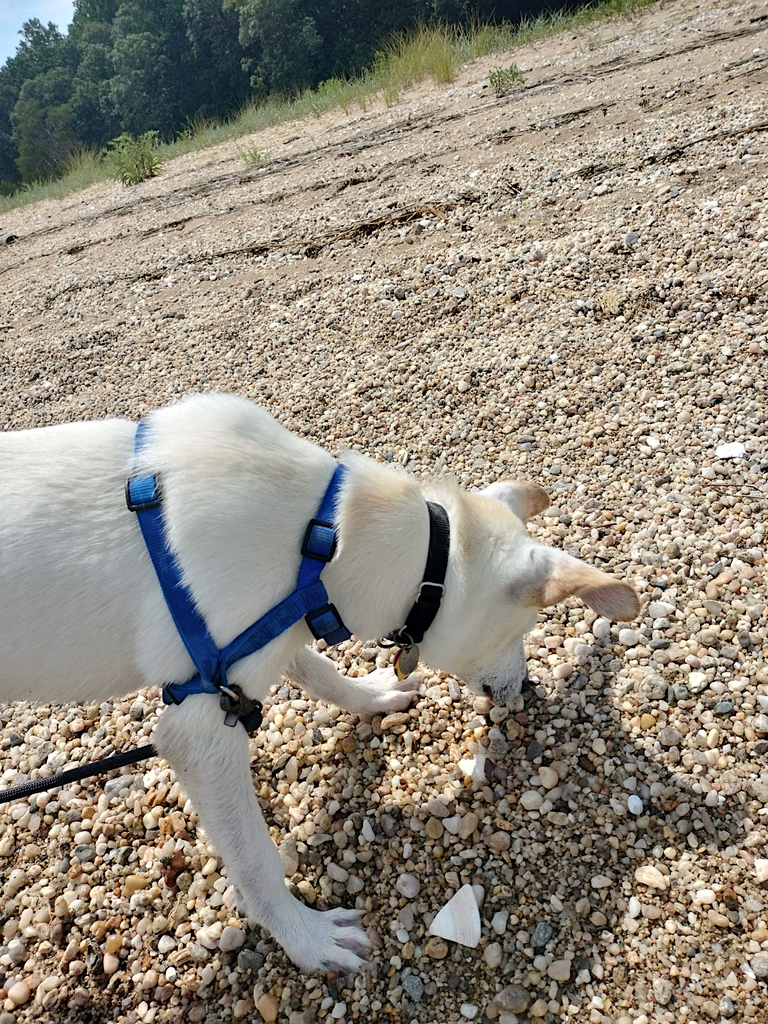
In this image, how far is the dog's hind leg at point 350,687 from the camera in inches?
106

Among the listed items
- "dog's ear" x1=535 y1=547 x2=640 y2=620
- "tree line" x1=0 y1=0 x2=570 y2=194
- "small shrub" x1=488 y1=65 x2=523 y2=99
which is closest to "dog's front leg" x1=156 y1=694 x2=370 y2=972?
"dog's ear" x1=535 y1=547 x2=640 y2=620

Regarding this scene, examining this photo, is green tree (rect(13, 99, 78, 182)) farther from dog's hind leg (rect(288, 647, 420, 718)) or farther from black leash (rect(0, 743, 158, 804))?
black leash (rect(0, 743, 158, 804))

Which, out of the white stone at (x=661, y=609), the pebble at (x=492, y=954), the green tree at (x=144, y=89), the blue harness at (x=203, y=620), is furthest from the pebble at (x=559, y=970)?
the green tree at (x=144, y=89)

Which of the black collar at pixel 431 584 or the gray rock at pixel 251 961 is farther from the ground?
the black collar at pixel 431 584

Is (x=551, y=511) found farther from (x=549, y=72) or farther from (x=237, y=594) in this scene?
(x=549, y=72)

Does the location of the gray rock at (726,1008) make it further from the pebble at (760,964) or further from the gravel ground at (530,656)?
the pebble at (760,964)

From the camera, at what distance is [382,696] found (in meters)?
2.83

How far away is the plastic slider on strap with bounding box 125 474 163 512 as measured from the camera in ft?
6.23

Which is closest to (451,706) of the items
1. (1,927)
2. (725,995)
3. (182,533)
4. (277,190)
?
(725,995)

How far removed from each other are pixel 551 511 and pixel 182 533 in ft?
7.12

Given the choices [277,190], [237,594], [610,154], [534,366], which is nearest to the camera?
[237,594]

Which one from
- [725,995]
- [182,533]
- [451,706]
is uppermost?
[182,533]

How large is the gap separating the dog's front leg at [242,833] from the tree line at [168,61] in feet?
113

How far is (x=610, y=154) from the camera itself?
6203mm
